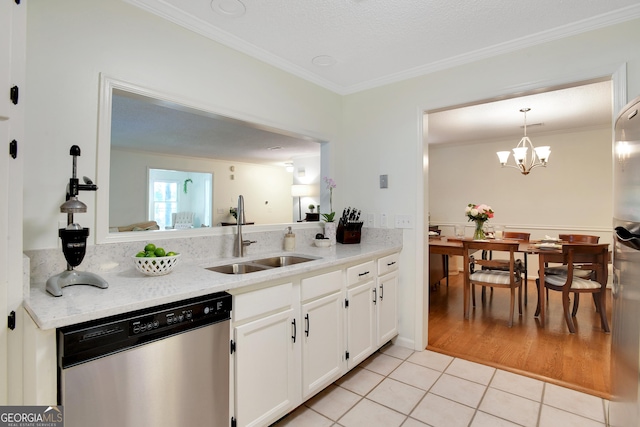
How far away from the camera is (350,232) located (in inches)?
113

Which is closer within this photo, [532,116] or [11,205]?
[11,205]

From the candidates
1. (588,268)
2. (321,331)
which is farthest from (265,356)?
(588,268)

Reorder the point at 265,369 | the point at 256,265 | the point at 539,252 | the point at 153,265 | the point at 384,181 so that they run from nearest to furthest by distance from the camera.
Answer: the point at 153,265 < the point at 265,369 < the point at 256,265 < the point at 384,181 < the point at 539,252

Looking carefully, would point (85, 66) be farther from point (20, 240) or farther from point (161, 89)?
point (20, 240)

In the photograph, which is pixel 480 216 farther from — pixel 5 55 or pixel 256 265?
pixel 5 55

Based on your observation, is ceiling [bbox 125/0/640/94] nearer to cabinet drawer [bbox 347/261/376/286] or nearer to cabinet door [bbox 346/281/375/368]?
cabinet drawer [bbox 347/261/376/286]

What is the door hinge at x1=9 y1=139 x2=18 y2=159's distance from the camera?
43.0 inches

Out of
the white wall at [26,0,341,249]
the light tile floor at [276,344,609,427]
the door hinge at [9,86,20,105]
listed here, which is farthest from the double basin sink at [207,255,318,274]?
the door hinge at [9,86,20,105]

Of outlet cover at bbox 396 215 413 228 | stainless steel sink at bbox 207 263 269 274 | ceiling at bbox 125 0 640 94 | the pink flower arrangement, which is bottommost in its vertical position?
stainless steel sink at bbox 207 263 269 274

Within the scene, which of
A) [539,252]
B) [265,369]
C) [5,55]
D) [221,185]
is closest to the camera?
[5,55]

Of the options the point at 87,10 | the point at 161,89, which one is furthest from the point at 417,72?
the point at 87,10

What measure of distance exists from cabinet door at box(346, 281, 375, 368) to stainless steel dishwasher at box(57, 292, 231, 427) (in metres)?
0.97

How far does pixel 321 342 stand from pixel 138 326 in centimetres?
110

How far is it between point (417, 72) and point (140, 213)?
269 cm
